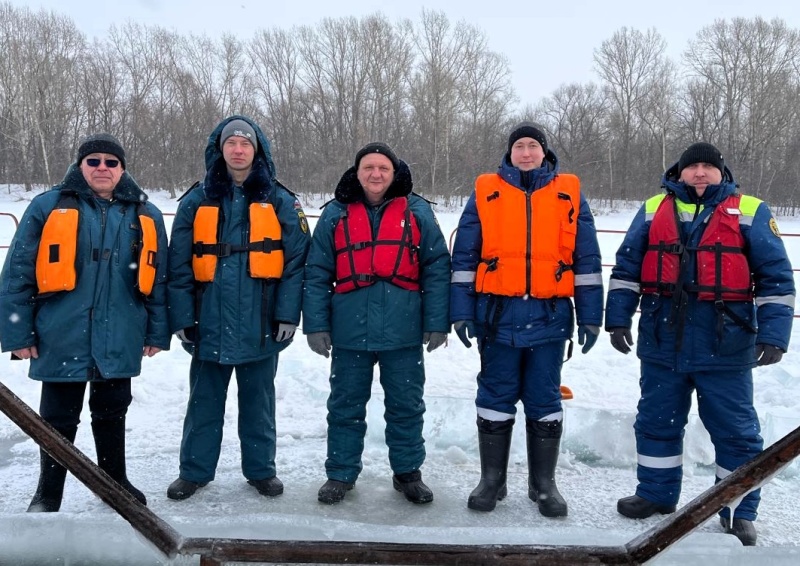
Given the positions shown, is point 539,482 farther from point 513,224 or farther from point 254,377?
point 254,377

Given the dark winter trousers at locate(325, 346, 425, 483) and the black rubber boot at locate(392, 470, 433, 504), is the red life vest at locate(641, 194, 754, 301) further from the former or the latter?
the black rubber boot at locate(392, 470, 433, 504)

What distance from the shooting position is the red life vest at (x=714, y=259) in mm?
3000

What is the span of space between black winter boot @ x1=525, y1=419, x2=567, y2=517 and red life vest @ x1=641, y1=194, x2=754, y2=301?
911 mm

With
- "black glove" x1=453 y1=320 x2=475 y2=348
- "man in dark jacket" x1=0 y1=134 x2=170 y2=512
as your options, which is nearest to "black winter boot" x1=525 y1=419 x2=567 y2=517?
"black glove" x1=453 y1=320 x2=475 y2=348

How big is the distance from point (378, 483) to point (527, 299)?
141 cm

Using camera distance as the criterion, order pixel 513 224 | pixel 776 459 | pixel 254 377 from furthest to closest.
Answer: pixel 254 377
pixel 513 224
pixel 776 459

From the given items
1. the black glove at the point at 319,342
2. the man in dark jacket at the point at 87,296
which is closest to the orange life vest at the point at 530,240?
the black glove at the point at 319,342

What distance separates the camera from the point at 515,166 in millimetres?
3342

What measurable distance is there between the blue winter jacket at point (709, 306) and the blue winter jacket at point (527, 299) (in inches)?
6.7

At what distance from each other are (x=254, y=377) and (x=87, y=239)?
1.10m

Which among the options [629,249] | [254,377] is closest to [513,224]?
[629,249]

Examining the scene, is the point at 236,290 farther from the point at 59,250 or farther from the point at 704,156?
the point at 704,156

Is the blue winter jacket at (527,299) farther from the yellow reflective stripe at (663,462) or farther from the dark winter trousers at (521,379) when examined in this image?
the yellow reflective stripe at (663,462)

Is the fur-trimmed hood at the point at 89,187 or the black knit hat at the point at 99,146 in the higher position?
the black knit hat at the point at 99,146
